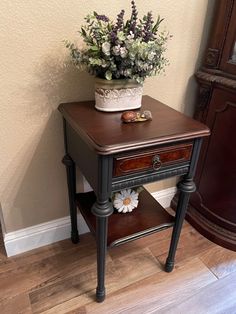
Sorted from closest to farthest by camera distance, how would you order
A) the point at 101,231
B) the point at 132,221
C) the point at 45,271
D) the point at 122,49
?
the point at 122,49 → the point at 101,231 → the point at 132,221 → the point at 45,271

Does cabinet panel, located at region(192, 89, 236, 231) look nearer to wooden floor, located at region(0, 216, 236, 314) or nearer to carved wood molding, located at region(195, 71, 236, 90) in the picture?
carved wood molding, located at region(195, 71, 236, 90)

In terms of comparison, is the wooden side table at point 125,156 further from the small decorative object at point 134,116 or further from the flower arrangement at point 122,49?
the flower arrangement at point 122,49

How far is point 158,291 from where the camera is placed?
1.26 m

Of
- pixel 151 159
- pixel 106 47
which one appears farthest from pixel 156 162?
pixel 106 47

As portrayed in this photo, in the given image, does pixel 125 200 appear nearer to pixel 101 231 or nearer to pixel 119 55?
pixel 101 231

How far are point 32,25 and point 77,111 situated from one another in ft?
1.14

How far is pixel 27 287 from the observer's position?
48.9 inches

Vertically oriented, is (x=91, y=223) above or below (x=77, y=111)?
below

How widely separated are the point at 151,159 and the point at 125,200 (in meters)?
0.38

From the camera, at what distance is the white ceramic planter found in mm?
975

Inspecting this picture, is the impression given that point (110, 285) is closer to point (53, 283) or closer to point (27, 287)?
point (53, 283)

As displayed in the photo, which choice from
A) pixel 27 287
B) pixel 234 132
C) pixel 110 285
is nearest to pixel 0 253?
pixel 27 287

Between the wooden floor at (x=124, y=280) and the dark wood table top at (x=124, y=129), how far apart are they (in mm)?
775

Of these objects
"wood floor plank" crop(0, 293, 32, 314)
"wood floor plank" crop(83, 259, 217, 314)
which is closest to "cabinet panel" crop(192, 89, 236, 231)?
"wood floor plank" crop(83, 259, 217, 314)
